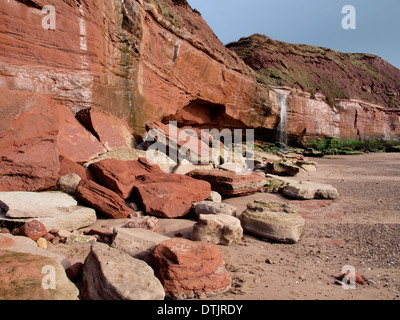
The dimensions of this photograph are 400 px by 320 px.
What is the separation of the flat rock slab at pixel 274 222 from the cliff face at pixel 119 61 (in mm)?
4818

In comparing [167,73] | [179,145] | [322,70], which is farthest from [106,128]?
[322,70]

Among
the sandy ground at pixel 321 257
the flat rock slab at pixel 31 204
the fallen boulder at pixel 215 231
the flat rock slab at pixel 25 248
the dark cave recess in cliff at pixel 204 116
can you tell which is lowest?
the sandy ground at pixel 321 257

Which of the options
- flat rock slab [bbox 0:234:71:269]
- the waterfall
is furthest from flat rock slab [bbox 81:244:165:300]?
the waterfall

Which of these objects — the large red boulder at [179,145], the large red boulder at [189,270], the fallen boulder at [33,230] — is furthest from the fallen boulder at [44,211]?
the large red boulder at [179,145]

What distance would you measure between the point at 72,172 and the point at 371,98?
87.8ft

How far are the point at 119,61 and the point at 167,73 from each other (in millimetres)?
3005

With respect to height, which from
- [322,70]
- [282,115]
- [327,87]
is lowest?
[282,115]

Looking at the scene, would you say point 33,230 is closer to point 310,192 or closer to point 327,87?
point 310,192

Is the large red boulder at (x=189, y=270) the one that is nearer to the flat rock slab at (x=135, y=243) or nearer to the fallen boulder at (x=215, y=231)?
the flat rock slab at (x=135, y=243)

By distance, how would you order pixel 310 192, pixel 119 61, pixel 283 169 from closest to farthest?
pixel 310 192 → pixel 119 61 → pixel 283 169

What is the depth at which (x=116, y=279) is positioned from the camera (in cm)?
178

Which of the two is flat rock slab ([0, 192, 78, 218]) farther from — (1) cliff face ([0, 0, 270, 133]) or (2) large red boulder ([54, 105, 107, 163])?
(1) cliff face ([0, 0, 270, 133])

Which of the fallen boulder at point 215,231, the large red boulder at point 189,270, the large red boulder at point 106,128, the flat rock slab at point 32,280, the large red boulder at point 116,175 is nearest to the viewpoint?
the flat rock slab at point 32,280

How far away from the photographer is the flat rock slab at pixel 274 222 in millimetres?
3352
